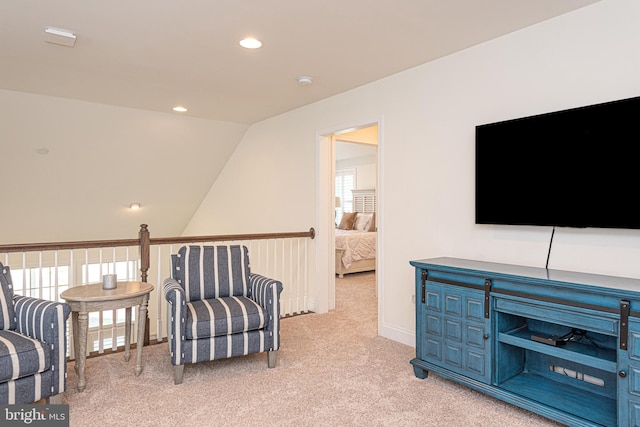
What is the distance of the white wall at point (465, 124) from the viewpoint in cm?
248

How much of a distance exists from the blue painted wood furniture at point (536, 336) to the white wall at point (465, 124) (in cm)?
25

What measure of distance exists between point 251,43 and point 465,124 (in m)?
1.74

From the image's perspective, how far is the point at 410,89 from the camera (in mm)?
3689

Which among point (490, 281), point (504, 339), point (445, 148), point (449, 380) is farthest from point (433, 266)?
point (445, 148)

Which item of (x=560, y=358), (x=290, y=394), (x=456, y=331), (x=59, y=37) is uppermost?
(x=59, y=37)

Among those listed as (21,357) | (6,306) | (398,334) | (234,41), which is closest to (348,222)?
(398,334)

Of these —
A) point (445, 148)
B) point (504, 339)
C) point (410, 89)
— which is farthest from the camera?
point (410, 89)

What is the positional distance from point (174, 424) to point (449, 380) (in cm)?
183

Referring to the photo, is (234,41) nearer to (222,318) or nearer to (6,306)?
(222,318)

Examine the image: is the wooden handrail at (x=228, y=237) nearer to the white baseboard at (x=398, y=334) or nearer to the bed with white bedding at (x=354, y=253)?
the white baseboard at (x=398, y=334)

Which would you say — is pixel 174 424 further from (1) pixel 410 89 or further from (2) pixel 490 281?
(1) pixel 410 89

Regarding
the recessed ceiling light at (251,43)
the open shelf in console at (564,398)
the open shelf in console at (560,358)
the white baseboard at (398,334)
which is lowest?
the white baseboard at (398,334)

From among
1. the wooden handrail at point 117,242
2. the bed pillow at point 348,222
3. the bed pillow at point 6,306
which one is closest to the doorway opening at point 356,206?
the bed pillow at point 348,222

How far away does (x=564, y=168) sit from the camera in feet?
8.46
